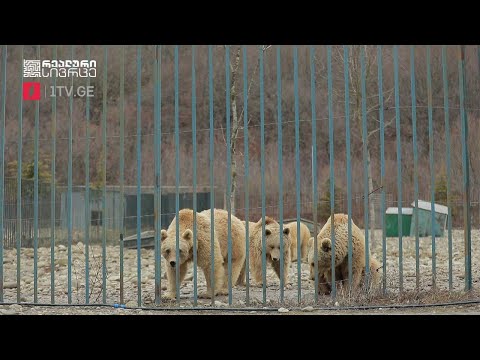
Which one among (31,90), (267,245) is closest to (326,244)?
(267,245)

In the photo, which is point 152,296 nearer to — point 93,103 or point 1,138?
point 1,138

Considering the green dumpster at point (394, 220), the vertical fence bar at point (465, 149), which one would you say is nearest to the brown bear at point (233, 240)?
the vertical fence bar at point (465, 149)

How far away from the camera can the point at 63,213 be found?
1511 cm

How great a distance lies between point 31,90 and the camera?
25.3 feet

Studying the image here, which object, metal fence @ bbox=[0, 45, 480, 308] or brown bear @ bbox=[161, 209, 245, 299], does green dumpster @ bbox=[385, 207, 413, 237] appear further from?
brown bear @ bbox=[161, 209, 245, 299]

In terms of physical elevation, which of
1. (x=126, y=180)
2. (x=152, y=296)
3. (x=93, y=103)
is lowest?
(x=152, y=296)

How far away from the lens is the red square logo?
24.8 feet

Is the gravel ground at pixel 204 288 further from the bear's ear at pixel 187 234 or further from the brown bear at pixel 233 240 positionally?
the bear's ear at pixel 187 234

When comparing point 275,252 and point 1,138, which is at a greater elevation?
point 1,138

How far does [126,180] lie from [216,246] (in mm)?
8934

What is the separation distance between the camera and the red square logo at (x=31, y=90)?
24.8 ft

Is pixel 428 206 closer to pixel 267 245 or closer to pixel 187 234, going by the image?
pixel 267 245

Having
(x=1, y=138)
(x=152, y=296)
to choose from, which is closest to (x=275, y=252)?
(x=152, y=296)

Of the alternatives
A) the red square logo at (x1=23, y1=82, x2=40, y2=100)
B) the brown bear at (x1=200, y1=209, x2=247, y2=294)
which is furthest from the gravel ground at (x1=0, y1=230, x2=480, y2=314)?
the red square logo at (x1=23, y1=82, x2=40, y2=100)
